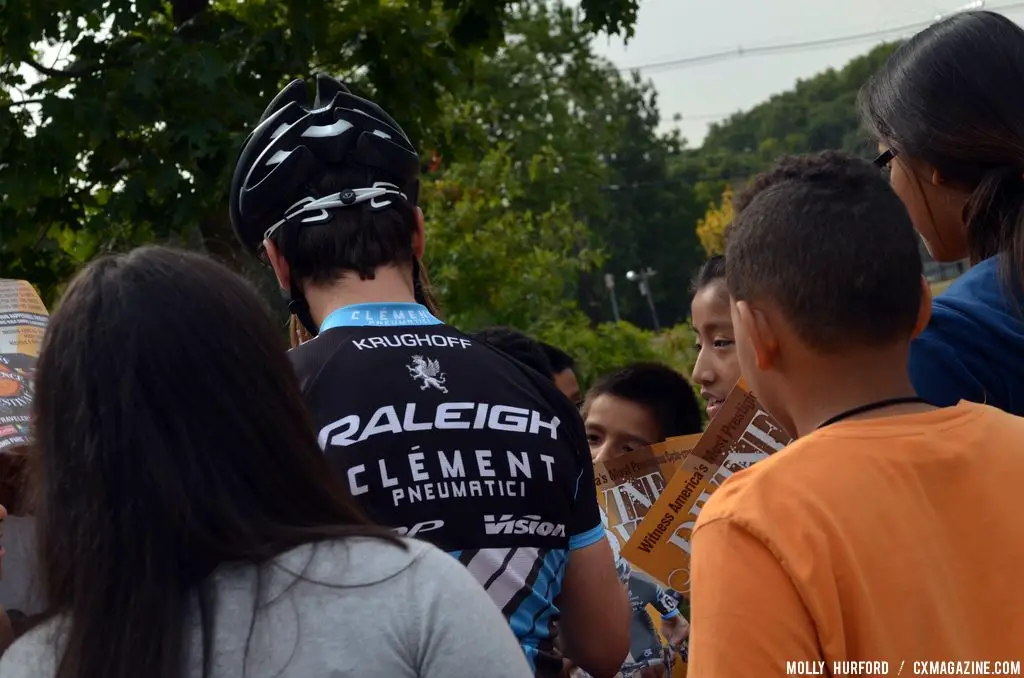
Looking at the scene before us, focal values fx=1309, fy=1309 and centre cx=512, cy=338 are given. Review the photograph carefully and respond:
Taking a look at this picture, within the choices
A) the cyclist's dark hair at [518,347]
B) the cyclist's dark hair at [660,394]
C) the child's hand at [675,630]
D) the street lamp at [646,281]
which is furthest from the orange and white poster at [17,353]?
the street lamp at [646,281]

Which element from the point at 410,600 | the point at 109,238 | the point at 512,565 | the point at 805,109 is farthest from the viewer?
the point at 805,109

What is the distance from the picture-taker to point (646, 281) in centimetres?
6894

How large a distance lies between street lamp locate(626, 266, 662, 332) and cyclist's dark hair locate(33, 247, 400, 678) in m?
55.3

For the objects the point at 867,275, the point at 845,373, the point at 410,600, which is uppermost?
the point at 867,275

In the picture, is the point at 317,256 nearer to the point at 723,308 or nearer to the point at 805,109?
the point at 723,308

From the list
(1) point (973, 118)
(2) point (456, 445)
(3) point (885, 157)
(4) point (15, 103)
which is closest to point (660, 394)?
(3) point (885, 157)

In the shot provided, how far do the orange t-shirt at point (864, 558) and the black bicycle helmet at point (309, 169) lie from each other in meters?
0.97

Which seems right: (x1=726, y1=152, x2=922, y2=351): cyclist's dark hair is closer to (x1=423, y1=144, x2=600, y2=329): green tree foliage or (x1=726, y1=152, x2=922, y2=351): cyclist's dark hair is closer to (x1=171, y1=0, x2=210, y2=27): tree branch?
(x1=171, y1=0, x2=210, y2=27): tree branch

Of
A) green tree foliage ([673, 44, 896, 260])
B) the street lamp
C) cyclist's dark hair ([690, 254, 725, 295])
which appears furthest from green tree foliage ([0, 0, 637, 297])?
the street lamp

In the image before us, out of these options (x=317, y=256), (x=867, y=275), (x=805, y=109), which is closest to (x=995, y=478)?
(x=867, y=275)

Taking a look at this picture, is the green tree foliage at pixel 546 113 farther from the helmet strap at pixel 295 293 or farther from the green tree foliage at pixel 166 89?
the helmet strap at pixel 295 293

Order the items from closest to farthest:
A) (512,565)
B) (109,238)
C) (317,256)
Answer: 1. (512,565)
2. (317,256)
3. (109,238)

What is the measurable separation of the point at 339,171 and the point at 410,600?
3.47ft

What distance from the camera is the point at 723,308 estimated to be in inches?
135
